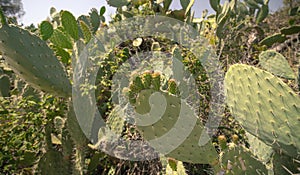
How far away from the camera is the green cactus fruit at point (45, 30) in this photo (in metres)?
1.72

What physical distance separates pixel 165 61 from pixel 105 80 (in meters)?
0.50

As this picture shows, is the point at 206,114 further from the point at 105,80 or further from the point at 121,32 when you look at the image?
the point at 121,32

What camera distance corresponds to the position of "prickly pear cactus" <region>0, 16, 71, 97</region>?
1324mm

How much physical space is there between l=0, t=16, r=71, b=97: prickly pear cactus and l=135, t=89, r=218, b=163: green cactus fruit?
1.99ft

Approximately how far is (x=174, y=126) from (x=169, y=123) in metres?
0.03

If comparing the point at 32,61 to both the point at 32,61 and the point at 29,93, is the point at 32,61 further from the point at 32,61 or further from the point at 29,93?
the point at 29,93

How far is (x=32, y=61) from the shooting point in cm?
139

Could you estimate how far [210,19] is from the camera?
294cm

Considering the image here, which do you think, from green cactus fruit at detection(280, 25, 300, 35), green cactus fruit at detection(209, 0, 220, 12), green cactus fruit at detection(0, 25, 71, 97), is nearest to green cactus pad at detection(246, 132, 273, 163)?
green cactus fruit at detection(0, 25, 71, 97)

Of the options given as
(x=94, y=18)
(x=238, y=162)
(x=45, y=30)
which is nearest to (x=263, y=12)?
(x=94, y=18)

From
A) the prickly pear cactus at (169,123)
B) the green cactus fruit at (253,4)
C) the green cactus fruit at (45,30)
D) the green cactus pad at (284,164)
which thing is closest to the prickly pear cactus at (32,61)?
the green cactus fruit at (45,30)

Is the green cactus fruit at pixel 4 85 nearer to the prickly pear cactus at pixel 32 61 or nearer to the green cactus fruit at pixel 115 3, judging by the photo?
the prickly pear cactus at pixel 32 61

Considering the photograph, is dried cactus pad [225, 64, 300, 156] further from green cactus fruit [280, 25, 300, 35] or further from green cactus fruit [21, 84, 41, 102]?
green cactus fruit [280, 25, 300, 35]

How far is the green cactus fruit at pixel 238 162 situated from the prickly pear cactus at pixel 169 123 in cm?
14
